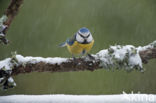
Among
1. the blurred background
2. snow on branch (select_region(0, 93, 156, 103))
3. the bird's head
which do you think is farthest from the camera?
the blurred background

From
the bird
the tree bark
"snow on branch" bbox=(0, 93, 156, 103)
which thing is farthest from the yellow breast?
"snow on branch" bbox=(0, 93, 156, 103)

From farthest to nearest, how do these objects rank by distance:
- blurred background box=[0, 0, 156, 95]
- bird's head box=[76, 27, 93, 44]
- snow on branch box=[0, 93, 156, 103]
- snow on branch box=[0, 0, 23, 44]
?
1. blurred background box=[0, 0, 156, 95]
2. bird's head box=[76, 27, 93, 44]
3. snow on branch box=[0, 0, 23, 44]
4. snow on branch box=[0, 93, 156, 103]

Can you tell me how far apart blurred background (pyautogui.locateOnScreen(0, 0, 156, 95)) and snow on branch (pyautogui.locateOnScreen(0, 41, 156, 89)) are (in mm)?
1873

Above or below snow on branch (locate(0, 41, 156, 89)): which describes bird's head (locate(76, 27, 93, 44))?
above

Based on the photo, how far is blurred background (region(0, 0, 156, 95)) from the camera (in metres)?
3.57

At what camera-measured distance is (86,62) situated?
5.33 feet

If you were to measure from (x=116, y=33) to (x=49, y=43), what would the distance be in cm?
78

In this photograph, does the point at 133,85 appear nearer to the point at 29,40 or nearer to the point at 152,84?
the point at 152,84

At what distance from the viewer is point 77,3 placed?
3863 millimetres

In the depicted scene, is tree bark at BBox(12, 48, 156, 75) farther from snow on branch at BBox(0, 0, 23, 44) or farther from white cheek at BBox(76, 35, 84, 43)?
white cheek at BBox(76, 35, 84, 43)

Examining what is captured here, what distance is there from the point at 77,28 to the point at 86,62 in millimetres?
2014

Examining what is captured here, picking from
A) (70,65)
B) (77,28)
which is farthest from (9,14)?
(77,28)

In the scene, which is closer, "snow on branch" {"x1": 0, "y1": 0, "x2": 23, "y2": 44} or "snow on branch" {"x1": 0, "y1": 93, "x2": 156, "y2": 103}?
"snow on branch" {"x1": 0, "y1": 93, "x2": 156, "y2": 103}

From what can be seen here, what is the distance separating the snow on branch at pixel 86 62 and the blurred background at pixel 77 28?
187cm
